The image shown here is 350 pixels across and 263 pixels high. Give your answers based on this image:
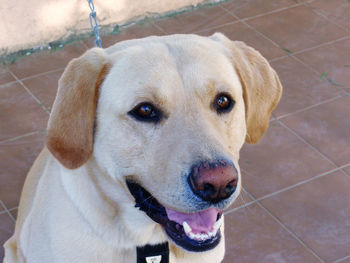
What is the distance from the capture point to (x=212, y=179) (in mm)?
2141

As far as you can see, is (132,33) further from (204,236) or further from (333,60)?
(204,236)

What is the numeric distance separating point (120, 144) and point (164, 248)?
1.87ft

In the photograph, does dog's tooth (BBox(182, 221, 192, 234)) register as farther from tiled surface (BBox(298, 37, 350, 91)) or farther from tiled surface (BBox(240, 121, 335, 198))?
tiled surface (BBox(298, 37, 350, 91))

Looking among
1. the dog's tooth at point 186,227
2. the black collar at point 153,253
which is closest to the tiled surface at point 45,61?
the black collar at point 153,253

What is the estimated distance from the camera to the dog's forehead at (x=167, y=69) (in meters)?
2.34

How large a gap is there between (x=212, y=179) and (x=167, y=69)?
48 cm

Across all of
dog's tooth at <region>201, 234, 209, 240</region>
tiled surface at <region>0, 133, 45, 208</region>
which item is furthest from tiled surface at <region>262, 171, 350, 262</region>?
tiled surface at <region>0, 133, 45, 208</region>

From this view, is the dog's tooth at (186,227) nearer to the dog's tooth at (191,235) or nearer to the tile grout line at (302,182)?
the dog's tooth at (191,235)

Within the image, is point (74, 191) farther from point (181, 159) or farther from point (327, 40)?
point (327, 40)

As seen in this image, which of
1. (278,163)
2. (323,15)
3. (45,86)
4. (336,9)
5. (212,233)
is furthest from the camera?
(336,9)

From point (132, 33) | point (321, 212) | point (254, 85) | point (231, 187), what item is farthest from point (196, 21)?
point (231, 187)

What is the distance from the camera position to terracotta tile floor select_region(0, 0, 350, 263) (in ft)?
12.5

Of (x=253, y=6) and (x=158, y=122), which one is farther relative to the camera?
(x=253, y=6)

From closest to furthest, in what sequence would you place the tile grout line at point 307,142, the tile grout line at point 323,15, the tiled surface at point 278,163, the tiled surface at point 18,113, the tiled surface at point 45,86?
the tiled surface at point 278,163 → the tile grout line at point 307,142 → the tiled surface at point 18,113 → the tiled surface at point 45,86 → the tile grout line at point 323,15
